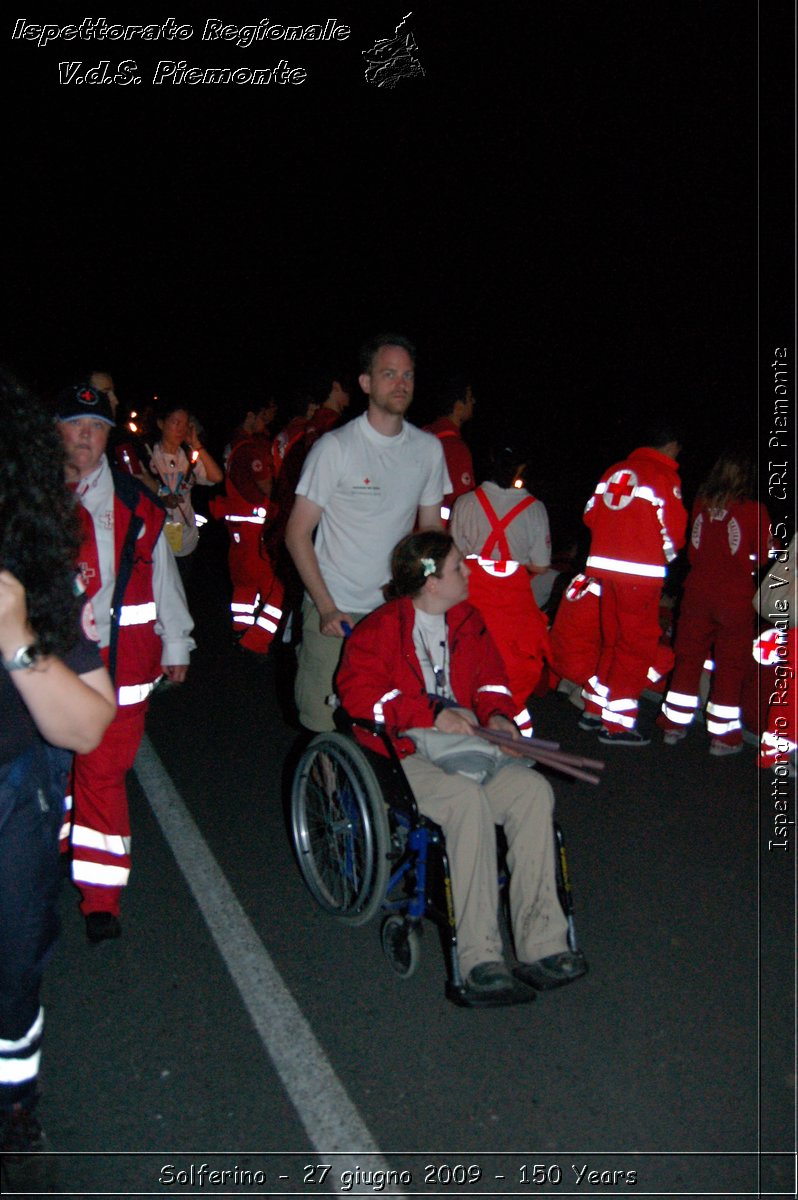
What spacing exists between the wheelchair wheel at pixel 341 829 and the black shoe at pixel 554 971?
1.97ft

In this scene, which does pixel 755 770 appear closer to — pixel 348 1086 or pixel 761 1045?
pixel 761 1045

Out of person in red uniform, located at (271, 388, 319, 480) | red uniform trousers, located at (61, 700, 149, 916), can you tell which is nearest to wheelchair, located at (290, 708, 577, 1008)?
red uniform trousers, located at (61, 700, 149, 916)

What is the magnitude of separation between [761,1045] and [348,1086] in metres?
1.45

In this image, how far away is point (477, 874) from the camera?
3.69 m

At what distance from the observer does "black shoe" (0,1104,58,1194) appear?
9.38 feet

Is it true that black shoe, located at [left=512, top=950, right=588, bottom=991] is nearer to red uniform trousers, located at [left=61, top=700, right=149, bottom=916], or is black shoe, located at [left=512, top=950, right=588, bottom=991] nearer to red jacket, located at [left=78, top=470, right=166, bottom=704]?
red uniform trousers, located at [left=61, top=700, right=149, bottom=916]

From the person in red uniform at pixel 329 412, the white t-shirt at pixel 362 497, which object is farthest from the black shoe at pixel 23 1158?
the person in red uniform at pixel 329 412

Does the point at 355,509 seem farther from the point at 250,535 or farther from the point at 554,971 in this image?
the point at 250,535

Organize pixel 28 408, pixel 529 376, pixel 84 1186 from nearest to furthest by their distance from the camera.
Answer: pixel 28 408, pixel 84 1186, pixel 529 376

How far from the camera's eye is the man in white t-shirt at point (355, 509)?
467cm

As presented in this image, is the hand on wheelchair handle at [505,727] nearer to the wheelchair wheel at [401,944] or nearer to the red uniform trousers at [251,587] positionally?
the wheelchair wheel at [401,944]

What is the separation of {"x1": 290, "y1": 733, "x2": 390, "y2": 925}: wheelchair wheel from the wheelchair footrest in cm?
44

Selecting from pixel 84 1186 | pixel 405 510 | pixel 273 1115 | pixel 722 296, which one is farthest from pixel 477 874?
pixel 722 296

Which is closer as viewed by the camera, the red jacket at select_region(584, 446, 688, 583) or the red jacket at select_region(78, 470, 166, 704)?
the red jacket at select_region(78, 470, 166, 704)
